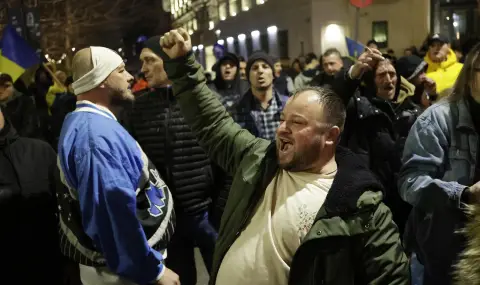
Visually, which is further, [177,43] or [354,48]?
[354,48]

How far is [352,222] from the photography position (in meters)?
2.26

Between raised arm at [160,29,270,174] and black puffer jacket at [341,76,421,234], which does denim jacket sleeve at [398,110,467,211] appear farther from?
black puffer jacket at [341,76,421,234]

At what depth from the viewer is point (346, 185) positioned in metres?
2.31

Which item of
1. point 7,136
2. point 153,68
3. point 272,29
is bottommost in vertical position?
point 7,136

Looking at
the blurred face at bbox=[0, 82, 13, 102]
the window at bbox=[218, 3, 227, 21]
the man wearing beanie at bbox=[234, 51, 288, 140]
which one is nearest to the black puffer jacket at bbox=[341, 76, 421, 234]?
the man wearing beanie at bbox=[234, 51, 288, 140]

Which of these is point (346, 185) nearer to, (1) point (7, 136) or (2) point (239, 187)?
(2) point (239, 187)

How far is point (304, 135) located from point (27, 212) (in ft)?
6.97

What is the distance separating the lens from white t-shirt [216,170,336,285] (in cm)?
240

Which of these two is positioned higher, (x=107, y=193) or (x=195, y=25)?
(x=195, y=25)

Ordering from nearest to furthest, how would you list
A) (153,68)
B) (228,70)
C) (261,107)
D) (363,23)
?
(153,68) < (261,107) < (228,70) < (363,23)

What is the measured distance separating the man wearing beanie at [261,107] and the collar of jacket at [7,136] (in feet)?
6.82

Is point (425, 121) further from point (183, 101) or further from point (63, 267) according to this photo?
point (63, 267)

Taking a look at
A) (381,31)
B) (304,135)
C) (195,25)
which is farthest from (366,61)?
(195,25)

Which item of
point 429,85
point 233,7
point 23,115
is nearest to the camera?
point 429,85
